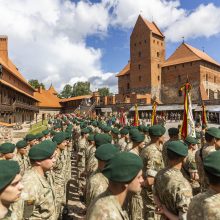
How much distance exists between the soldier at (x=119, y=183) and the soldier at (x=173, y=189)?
890mm

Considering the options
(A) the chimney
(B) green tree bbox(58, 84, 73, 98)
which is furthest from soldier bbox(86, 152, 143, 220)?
(B) green tree bbox(58, 84, 73, 98)

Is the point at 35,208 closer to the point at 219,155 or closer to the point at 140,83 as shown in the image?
the point at 219,155

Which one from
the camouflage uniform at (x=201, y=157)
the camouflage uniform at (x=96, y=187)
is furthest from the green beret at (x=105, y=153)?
the camouflage uniform at (x=201, y=157)

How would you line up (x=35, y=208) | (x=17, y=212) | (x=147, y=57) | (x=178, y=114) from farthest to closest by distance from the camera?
(x=147, y=57), (x=178, y=114), (x=35, y=208), (x=17, y=212)

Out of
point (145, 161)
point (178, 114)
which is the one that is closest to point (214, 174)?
point (145, 161)

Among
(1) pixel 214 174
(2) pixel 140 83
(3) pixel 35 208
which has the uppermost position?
(2) pixel 140 83

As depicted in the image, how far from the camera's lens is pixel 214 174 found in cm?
251

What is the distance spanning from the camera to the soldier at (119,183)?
7.79 ft

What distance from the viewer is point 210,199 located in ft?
8.05

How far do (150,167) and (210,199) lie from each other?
2.59 metres

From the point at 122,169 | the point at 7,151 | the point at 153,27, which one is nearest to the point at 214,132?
the point at 122,169

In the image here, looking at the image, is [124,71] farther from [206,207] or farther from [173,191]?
[206,207]

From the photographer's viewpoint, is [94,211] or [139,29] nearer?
[94,211]

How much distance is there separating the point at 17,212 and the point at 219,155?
91.9 inches
